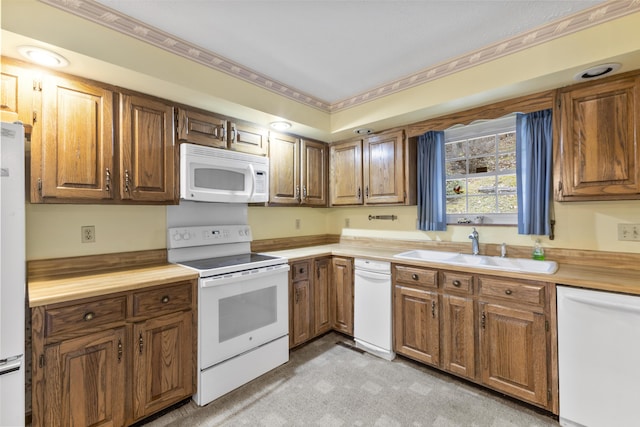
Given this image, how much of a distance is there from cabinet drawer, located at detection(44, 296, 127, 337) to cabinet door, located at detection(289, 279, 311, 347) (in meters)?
1.36

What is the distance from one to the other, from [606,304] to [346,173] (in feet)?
7.74

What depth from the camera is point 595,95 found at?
186 centimetres

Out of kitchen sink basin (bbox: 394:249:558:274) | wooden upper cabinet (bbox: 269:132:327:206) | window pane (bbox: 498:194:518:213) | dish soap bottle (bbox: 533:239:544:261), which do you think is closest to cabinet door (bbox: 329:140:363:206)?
wooden upper cabinet (bbox: 269:132:327:206)

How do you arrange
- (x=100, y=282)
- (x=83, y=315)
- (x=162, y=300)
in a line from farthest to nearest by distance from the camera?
(x=162, y=300) < (x=100, y=282) < (x=83, y=315)

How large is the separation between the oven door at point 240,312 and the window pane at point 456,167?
76.5 inches

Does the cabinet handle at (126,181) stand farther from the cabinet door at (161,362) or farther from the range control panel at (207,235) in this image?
the cabinet door at (161,362)

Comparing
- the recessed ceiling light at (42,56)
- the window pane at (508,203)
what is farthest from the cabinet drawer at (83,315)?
the window pane at (508,203)

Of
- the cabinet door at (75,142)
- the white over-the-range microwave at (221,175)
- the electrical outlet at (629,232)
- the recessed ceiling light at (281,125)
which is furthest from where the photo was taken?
the recessed ceiling light at (281,125)

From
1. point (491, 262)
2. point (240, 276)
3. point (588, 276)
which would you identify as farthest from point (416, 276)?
point (240, 276)

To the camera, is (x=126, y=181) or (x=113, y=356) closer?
(x=113, y=356)

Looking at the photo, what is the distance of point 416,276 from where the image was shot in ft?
7.77

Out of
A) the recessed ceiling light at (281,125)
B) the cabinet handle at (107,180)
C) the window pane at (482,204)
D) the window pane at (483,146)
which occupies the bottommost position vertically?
the window pane at (482,204)

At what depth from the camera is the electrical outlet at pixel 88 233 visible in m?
2.03

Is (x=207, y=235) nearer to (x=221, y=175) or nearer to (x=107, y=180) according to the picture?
(x=221, y=175)
